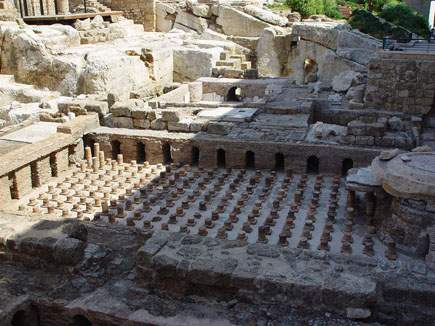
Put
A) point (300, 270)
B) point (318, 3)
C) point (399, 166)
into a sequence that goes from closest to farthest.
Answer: point (300, 270), point (399, 166), point (318, 3)

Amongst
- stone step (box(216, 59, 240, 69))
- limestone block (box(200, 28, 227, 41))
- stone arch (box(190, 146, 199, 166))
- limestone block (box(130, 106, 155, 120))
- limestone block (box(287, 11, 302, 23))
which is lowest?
stone arch (box(190, 146, 199, 166))

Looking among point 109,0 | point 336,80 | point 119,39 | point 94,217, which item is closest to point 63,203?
point 94,217

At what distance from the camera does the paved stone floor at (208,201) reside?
25.9ft

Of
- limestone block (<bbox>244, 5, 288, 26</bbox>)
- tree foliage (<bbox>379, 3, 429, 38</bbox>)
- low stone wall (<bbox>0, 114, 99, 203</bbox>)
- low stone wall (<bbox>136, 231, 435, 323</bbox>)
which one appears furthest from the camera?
limestone block (<bbox>244, 5, 288, 26</bbox>)

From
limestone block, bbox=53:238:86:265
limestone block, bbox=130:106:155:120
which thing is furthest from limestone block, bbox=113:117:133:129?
limestone block, bbox=53:238:86:265

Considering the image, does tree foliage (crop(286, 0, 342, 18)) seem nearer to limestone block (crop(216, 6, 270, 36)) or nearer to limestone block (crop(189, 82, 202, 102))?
limestone block (crop(216, 6, 270, 36))

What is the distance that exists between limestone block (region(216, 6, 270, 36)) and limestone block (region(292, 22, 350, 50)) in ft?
11.1

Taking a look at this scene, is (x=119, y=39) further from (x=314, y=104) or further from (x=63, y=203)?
(x=63, y=203)

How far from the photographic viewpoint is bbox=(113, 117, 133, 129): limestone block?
1182cm

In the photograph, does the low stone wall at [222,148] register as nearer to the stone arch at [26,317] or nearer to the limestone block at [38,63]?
the limestone block at [38,63]

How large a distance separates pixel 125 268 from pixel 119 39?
15.6 m

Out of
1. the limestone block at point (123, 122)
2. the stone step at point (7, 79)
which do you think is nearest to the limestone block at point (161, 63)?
the stone step at point (7, 79)

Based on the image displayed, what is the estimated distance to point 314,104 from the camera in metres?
13.0

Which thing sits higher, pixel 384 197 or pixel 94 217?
pixel 384 197
